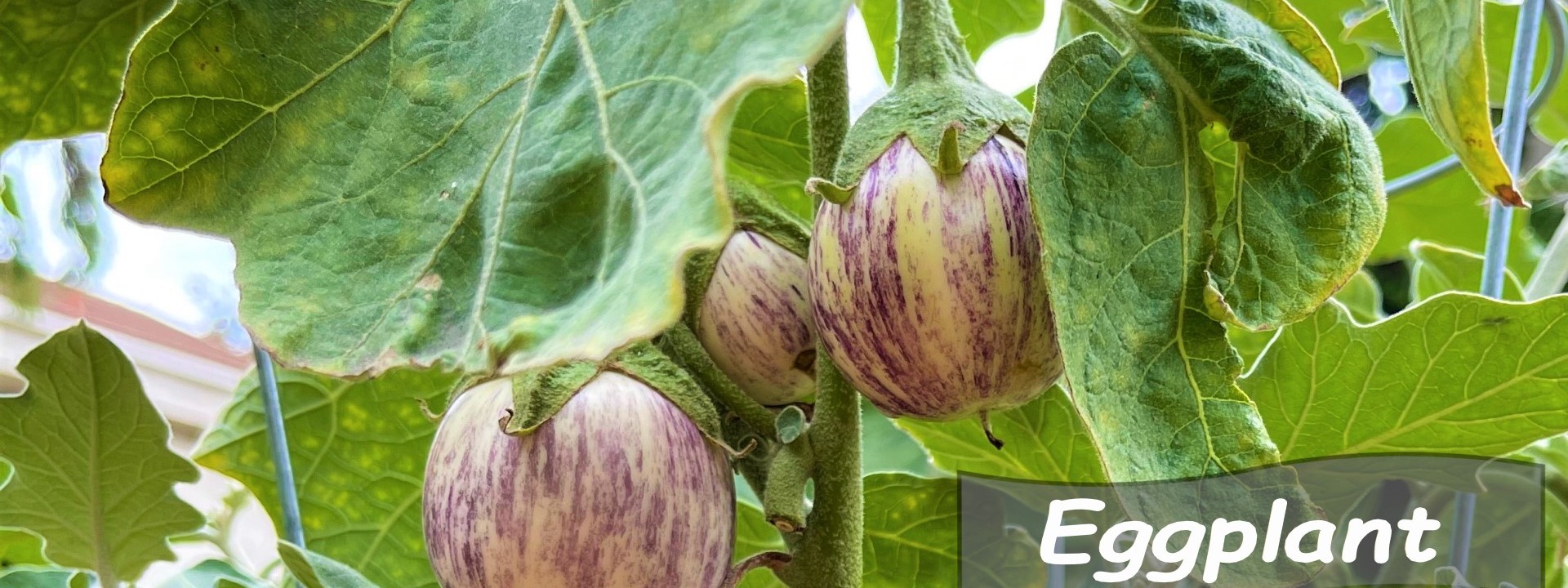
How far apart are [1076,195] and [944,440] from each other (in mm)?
248

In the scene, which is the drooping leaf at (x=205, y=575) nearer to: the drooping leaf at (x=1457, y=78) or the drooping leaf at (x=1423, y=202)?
the drooping leaf at (x=1457, y=78)

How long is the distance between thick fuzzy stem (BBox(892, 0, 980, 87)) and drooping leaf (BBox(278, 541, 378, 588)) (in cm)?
22

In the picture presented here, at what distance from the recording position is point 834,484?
1.08 feet

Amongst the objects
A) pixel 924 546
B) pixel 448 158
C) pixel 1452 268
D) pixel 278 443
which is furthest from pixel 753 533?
pixel 1452 268

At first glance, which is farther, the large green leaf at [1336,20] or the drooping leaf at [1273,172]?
the large green leaf at [1336,20]

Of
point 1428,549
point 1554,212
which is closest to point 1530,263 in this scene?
point 1554,212

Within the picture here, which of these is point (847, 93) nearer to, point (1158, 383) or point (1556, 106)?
point (1158, 383)

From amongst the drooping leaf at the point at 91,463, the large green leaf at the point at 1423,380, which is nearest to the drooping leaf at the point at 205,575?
the drooping leaf at the point at 91,463

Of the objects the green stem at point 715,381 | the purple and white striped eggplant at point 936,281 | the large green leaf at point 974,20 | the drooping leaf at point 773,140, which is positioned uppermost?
the large green leaf at point 974,20

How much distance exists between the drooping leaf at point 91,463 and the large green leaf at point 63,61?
70 mm

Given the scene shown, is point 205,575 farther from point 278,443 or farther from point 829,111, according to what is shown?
point 829,111

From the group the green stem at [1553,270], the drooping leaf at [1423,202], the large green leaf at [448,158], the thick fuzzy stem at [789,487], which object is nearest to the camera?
the large green leaf at [448,158]

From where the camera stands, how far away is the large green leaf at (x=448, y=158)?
0.20m

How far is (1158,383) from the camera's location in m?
0.29
